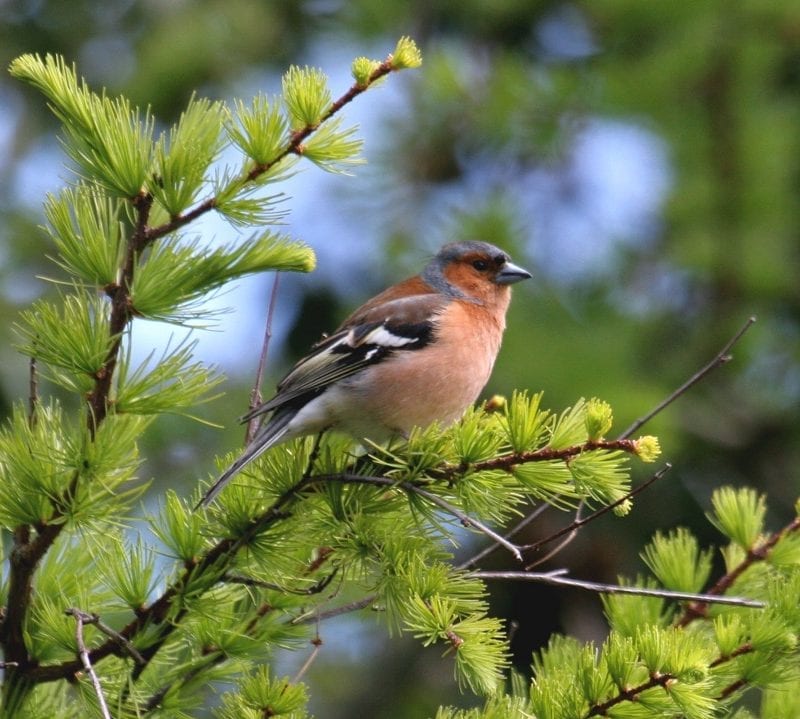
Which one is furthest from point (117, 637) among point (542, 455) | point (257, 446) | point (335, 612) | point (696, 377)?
point (696, 377)

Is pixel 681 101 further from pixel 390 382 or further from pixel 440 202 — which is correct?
pixel 390 382

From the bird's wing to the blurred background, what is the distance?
189 cm

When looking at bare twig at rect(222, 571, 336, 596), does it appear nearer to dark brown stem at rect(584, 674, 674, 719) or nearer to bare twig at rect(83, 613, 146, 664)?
bare twig at rect(83, 613, 146, 664)

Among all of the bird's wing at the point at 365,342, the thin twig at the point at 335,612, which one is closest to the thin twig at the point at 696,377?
the thin twig at the point at 335,612

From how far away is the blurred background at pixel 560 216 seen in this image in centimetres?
657

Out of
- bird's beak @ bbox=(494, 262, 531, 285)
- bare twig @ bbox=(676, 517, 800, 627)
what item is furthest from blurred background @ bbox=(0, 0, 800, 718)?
bare twig @ bbox=(676, 517, 800, 627)

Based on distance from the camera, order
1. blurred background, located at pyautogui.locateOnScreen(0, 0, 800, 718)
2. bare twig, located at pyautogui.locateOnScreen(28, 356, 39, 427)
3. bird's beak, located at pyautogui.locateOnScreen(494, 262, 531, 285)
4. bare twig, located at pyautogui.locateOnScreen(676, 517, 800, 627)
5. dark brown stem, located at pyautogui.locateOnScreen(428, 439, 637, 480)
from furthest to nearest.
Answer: blurred background, located at pyautogui.locateOnScreen(0, 0, 800, 718), bird's beak, located at pyautogui.locateOnScreen(494, 262, 531, 285), bare twig, located at pyautogui.locateOnScreen(676, 517, 800, 627), bare twig, located at pyautogui.locateOnScreen(28, 356, 39, 427), dark brown stem, located at pyautogui.locateOnScreen(428, 439, 637, 480)

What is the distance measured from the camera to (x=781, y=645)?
2785 millimetres

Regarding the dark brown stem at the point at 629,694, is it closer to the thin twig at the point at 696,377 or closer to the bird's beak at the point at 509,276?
the thin twig at the point at 696,377

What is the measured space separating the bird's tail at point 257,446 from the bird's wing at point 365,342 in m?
0.13

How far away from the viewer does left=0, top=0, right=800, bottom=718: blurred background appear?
657 centimetres

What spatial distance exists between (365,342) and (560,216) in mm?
3440

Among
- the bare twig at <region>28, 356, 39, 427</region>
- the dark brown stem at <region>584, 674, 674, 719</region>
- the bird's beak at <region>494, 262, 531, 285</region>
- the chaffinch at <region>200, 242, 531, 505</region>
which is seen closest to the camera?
the dark brown stem at <region>584, 674, 674, 719</region>

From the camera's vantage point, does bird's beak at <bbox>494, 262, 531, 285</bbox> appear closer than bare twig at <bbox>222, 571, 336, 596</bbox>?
No
